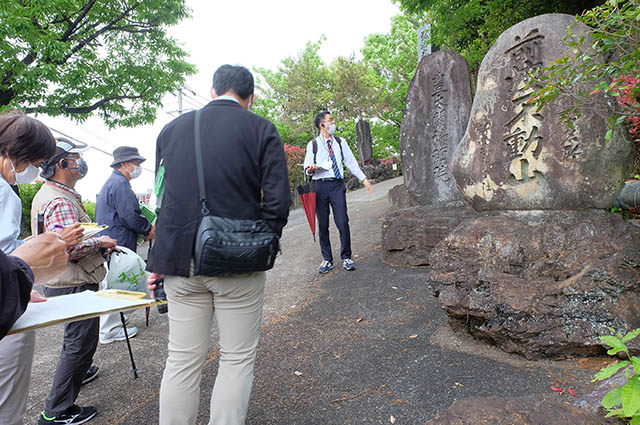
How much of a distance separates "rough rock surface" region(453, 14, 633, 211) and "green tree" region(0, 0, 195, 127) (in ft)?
30.0

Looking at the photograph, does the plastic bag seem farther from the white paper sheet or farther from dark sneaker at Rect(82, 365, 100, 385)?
the white paper sheet

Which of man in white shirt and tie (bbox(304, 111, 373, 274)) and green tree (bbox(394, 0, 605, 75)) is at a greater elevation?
green tree (bbox(394, 0, 605, 75))

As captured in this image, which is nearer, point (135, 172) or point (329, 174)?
point (135, 172)

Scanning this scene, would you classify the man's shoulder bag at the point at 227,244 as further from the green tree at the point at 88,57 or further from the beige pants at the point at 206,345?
the green tree at the point at 88,57

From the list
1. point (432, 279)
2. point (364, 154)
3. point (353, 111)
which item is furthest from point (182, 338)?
point (353, 111)

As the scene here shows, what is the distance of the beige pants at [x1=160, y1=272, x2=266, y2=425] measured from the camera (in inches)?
75.6

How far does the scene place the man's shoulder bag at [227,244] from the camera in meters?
1.83

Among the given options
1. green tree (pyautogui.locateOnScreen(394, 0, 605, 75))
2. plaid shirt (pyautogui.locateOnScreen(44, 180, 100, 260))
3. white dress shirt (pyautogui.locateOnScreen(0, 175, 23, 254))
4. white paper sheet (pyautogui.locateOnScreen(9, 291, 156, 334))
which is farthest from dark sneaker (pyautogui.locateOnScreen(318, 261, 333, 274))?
green tree (pyautogui.locateOnScreen(394, 0, 605, 75))

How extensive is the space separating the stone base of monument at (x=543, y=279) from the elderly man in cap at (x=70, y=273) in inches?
105

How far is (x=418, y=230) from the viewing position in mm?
5254

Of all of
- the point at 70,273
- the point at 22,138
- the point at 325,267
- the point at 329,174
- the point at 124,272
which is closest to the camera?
the point at 22,138

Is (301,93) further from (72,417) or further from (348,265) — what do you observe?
(72,417)

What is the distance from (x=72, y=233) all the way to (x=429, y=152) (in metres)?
4.93

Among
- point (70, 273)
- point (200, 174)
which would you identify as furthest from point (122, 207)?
point (200, 174)
